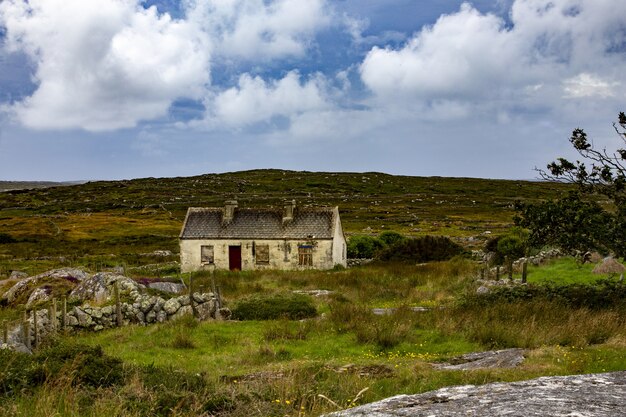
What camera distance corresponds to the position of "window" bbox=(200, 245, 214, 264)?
4556 cm

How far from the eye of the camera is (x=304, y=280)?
34.4 meters

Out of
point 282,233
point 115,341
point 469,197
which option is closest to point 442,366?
point 115,341

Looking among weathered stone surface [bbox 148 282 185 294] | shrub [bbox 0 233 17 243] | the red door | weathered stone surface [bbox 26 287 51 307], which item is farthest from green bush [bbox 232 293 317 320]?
shrub [bbox 0 233 17 243]

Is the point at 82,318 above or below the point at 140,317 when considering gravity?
above

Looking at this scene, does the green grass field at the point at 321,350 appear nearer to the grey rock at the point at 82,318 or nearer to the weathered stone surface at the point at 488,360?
the weathered stone surface at the point at 488,360

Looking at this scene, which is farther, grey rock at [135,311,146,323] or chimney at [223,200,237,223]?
chimney at [223,200,237,223]

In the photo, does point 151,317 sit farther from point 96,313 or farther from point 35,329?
point 35,329

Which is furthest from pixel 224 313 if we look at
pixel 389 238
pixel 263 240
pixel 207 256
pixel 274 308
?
pixel 389 238

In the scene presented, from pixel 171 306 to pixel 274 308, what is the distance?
4.11 m

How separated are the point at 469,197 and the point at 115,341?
134496 mm

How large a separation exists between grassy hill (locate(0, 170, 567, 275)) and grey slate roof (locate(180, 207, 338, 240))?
35.9 feet

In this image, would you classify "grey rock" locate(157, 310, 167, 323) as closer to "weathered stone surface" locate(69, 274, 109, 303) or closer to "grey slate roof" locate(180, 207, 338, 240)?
"weathered stone surface" locate(69, 274, 109, 303)

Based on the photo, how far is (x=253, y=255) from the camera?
148 ft

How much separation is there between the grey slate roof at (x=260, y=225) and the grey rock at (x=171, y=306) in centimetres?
2325
